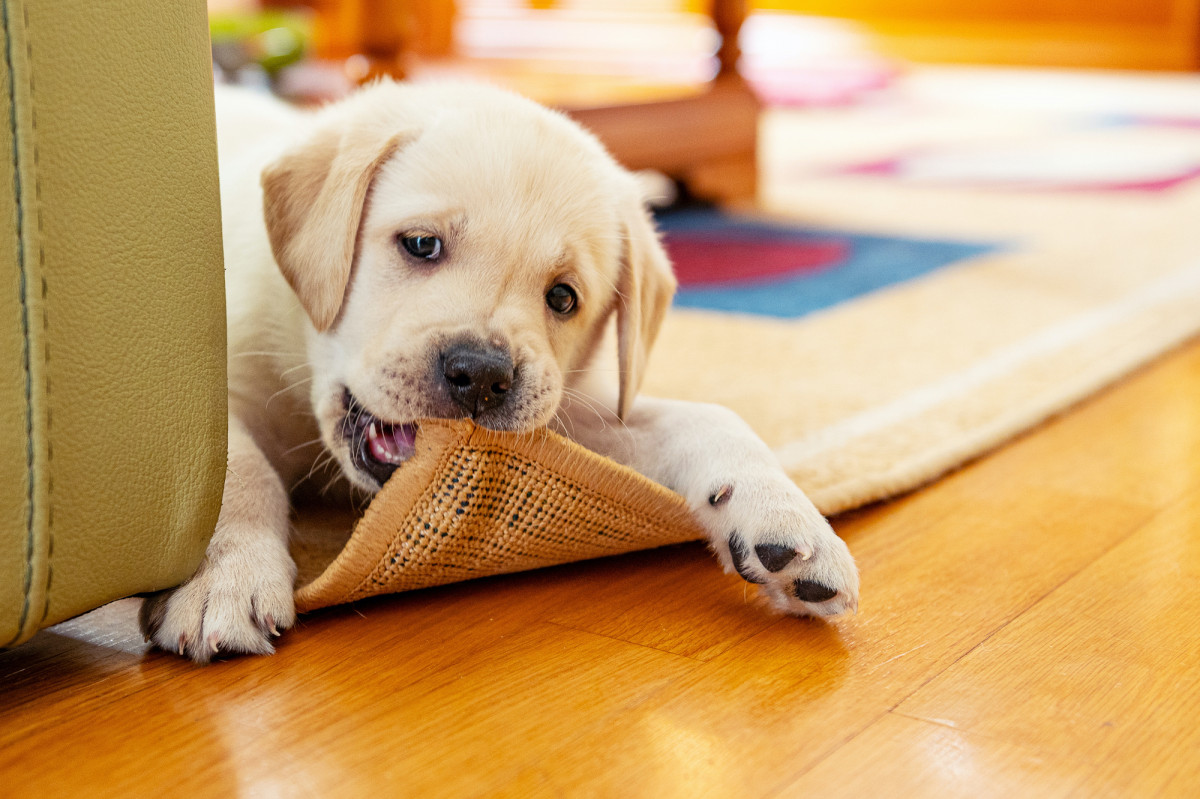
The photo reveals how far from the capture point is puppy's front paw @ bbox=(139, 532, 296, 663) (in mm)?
1404

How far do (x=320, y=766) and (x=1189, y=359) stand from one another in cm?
243

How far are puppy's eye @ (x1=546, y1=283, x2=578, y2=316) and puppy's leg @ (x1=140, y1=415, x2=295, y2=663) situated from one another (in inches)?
19.3

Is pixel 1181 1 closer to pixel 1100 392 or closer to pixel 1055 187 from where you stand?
pixel 1055 187

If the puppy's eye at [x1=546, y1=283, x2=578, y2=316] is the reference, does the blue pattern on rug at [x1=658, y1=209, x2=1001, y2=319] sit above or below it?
below

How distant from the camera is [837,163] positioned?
6398mm

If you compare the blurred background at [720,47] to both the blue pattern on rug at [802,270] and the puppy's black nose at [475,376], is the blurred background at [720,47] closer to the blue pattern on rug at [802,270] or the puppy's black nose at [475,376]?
the blue pattern on rug at [802,270]

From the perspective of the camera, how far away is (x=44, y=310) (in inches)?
47.7

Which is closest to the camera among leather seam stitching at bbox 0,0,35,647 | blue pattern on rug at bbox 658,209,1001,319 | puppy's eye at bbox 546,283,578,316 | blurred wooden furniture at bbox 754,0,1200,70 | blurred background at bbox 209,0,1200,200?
leather seam stitching at bbox 0,0,35,647

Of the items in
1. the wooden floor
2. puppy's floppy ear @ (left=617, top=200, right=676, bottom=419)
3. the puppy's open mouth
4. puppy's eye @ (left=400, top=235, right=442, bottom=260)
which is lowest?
the wooden floor

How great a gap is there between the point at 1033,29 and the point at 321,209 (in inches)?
410

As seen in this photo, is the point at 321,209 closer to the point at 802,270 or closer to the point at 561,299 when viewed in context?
the point at 561,299

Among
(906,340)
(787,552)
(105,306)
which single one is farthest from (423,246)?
(906,340)

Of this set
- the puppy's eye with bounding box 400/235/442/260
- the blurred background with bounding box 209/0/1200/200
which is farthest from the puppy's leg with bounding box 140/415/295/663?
the blurred background with bounding box 209/0/1200/200

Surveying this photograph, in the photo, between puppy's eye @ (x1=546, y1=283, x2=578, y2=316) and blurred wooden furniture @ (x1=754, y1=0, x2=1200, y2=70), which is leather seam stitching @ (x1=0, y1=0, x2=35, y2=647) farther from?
blurred wooden furniture @ (x1=754, y1=0, x2=1200, y2=70)
